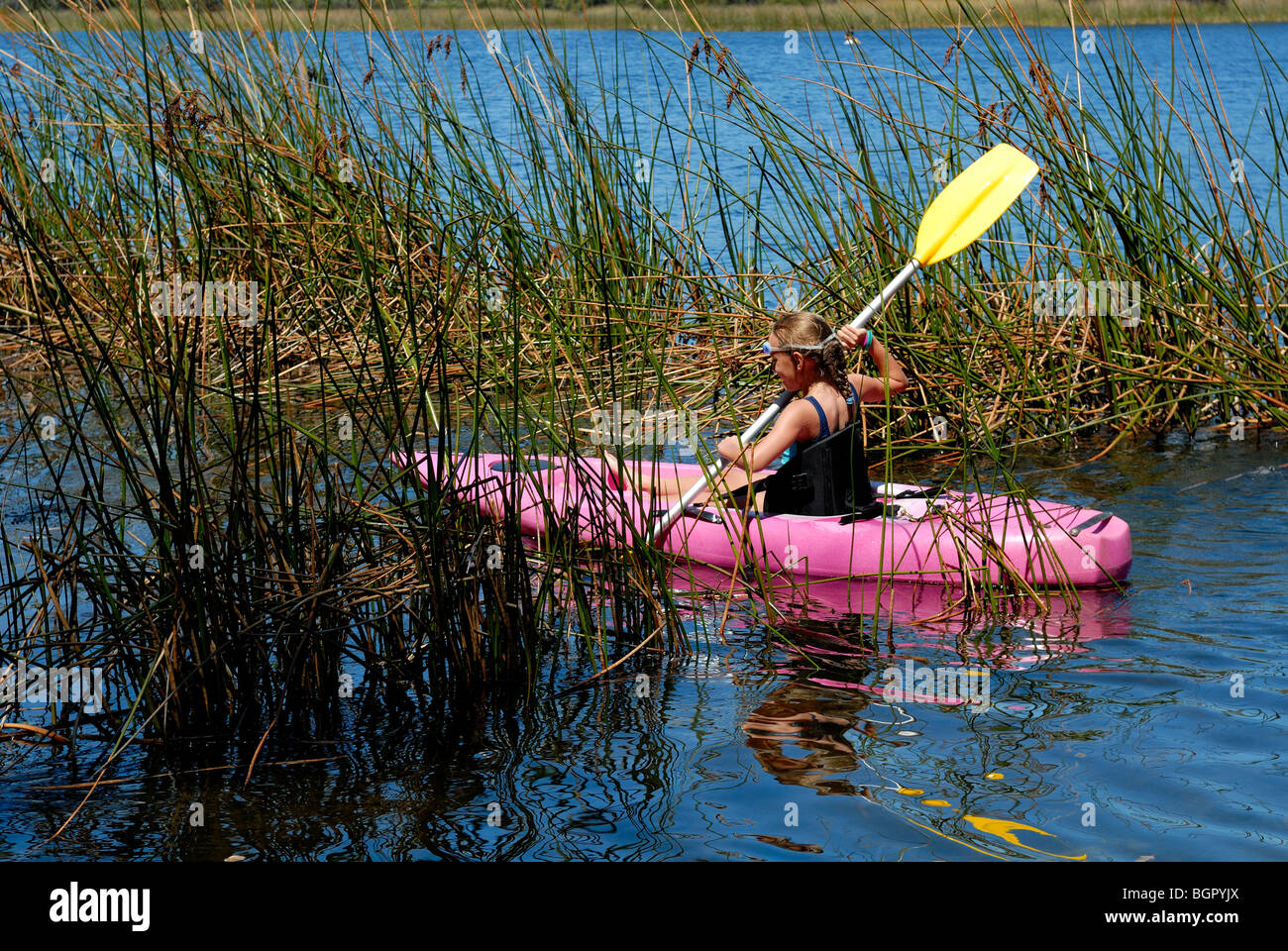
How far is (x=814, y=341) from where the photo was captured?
419 centimetres

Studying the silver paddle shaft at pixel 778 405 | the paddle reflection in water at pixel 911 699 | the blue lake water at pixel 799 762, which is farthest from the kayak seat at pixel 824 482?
the blue lake water at pixel 799 762

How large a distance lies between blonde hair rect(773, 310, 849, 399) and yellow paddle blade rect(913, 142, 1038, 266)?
443mm

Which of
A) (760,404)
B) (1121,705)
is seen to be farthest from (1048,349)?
(1121,705)

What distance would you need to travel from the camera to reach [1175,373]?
5551mm

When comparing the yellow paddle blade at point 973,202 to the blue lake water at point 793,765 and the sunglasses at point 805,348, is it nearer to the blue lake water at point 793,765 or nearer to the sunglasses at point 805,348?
the sunglasses at point 805,348

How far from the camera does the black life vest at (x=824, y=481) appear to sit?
4.27 metres

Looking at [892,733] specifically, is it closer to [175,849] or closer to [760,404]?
[175,849]

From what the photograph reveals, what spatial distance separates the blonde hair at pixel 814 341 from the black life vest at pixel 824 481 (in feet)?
0.62

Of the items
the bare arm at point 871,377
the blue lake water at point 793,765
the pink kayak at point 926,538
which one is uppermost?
the bare arm at point 871,377

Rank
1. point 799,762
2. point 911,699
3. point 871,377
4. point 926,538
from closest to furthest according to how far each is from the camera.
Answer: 1. point 799,762
2. point 911,699
3. point 926,538
4. point 871,377

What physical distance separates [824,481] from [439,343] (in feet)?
5.96

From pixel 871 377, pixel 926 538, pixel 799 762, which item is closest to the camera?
pixel 799 762

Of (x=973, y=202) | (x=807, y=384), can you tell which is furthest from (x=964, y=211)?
(x=807, y=384)

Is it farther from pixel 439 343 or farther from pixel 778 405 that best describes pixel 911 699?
pixel 439 343
